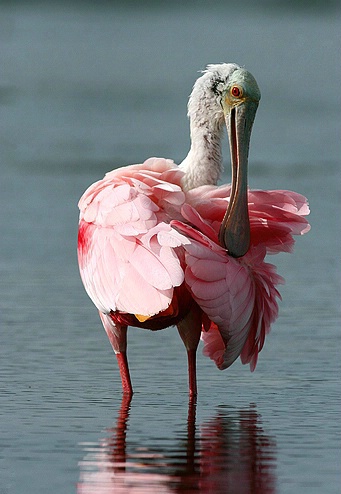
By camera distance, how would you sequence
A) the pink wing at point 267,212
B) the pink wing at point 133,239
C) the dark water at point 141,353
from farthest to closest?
the pink wing at point 267,212 < the pink wing at point 133,239 < the dark water at point 141,353

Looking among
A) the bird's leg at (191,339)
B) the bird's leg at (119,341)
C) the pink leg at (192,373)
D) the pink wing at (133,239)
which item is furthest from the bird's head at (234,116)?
the bird's leg at (119,341)

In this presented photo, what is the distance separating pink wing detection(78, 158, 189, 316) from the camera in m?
7.07

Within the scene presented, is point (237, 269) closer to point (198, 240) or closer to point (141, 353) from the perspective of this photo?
point (198, 240)

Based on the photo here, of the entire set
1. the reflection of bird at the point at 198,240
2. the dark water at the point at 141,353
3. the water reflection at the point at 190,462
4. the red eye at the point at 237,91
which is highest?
the red eye at the point at 237,91

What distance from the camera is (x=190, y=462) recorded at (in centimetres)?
Answer: 635

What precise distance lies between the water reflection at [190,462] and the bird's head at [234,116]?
3.10 ft

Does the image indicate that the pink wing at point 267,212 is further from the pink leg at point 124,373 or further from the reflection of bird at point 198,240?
the pink leg at point 124,373

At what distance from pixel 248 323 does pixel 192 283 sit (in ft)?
2.66

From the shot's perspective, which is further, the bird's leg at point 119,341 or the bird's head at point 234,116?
the bird's leg at point 119,341

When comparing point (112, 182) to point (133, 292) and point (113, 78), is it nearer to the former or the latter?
point (133, 292)

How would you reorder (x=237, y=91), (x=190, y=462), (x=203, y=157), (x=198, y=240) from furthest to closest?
(x=203, y=157)
(x=237, y=91)
(x=198, y=240)
(x=190, y=462)

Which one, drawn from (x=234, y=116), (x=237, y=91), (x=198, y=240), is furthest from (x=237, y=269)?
(x=237, y=91)

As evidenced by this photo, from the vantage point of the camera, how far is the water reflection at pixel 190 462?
5.94 metres

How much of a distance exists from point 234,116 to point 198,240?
3.07 feet
